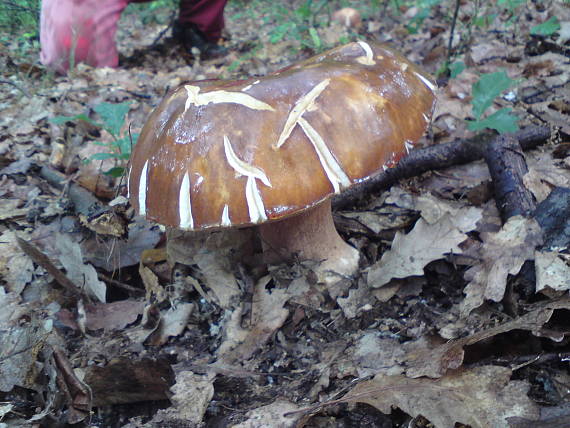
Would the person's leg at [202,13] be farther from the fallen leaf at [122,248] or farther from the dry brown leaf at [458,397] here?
the dry brown leaf at [458,397]

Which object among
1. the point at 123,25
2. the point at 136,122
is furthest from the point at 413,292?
the point at 123,25

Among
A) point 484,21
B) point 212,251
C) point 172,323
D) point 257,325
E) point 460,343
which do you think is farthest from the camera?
point 484,21

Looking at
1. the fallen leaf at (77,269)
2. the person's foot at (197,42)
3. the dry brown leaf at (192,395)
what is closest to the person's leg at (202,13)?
the person's foot at (197,42)

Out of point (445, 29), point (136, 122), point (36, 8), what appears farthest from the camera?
point (36, 8)

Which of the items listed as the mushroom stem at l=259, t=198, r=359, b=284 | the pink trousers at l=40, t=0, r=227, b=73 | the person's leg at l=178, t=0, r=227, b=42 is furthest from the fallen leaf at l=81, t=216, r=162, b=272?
the person's leg at l=178, t=0, r=227, b=42

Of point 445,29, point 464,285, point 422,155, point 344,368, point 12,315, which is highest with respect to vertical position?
point 445,29

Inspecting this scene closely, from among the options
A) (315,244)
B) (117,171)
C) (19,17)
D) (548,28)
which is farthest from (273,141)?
(19,17)

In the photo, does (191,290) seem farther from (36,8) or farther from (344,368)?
(36,8)

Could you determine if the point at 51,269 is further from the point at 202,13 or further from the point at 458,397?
the point at 202,13
